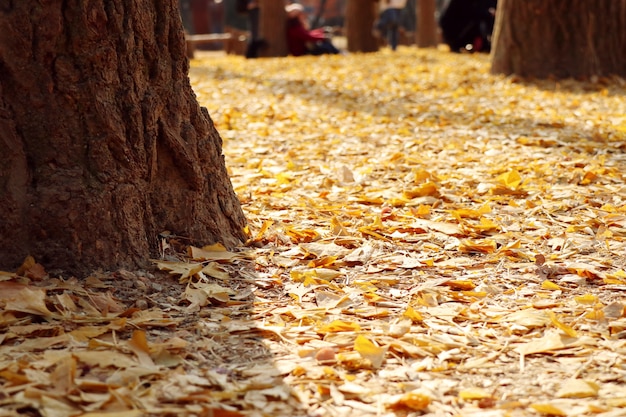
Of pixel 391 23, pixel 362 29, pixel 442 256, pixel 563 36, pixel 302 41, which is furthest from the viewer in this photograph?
pixel 391 23

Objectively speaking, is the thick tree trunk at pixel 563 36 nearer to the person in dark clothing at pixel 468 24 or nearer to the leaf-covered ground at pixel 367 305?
the leaf-covered ground at pixel 367 305

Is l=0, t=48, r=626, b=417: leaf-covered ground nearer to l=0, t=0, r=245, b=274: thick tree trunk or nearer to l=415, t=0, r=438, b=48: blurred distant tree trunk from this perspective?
l=0, t=0, r=245, b=274: thick tree trunk

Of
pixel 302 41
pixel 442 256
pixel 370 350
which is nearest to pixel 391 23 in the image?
pixel 302 41

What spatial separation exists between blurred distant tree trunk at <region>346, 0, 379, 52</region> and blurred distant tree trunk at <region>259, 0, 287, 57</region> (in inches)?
51.5

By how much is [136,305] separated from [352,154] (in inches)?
113

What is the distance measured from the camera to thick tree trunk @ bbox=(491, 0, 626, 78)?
844 cm

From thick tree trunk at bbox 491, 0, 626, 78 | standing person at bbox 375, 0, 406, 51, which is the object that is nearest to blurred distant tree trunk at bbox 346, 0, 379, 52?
standing person at bbox 375, 0, 406, 51

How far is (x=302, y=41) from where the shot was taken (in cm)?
1521

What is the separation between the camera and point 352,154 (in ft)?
17.9

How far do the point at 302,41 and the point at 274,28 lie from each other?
54 centimetres

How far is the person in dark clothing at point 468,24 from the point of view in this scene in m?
14.3

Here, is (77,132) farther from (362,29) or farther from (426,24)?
(426,24)

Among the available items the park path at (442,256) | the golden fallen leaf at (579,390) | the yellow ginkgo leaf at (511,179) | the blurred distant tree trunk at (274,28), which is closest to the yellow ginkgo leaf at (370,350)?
the park path at (442,256)

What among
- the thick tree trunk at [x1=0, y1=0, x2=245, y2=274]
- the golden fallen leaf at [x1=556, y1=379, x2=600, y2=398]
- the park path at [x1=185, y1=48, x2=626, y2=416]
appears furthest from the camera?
the thick tree trunk at [x1=0, y1=0, x2=245, y2=274]
